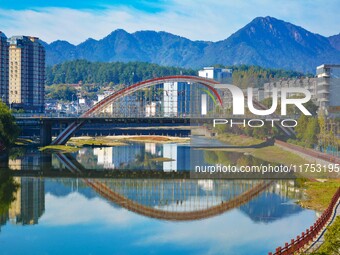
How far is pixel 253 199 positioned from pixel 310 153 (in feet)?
48.4

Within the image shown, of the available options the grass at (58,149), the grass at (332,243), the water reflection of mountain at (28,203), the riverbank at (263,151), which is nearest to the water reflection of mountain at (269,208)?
the water reflection of mountain at (28,203)

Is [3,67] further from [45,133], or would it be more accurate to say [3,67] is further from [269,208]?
[269,208]

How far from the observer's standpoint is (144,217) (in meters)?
35.5

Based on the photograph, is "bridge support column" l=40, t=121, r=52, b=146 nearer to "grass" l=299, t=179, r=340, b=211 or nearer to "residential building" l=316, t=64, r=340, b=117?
"residential building" l=316, t=64, r=340, b=117

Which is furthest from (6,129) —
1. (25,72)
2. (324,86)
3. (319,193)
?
(25,72)

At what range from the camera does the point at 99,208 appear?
38000 millimetres

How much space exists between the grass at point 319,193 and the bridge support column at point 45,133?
39014 mm

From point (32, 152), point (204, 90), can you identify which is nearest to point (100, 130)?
point (204, 90)

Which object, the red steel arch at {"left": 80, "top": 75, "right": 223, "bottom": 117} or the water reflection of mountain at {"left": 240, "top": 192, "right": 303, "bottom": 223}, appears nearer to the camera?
the water reflection of mountain at {"left": 240, "top": 192, "right": 303, "bottom": 223}

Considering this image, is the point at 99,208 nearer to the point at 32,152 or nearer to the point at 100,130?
the point at 32,152

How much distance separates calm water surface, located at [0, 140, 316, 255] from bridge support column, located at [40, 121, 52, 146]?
80.2 feet

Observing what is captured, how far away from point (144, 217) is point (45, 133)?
45.4 metres

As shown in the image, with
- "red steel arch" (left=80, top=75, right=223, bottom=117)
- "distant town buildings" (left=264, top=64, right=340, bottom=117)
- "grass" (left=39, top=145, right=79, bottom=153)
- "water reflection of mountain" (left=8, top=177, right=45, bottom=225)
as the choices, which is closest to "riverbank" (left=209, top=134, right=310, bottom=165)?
"red steel arch" (left=80, top=75, right=223, bottom=117)

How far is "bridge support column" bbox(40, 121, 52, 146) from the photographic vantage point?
7785cm
